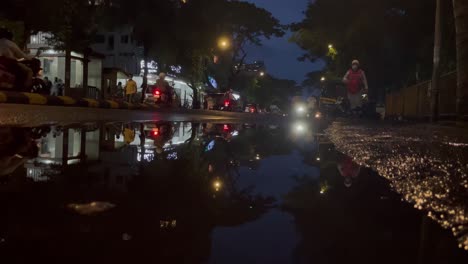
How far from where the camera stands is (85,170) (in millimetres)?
3189

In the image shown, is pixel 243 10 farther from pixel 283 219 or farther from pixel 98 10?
pixel 283 219

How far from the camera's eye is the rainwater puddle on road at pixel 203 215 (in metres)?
1.56

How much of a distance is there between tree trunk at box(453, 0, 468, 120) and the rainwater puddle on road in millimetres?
8576

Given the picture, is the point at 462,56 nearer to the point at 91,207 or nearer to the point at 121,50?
the point at 91,207

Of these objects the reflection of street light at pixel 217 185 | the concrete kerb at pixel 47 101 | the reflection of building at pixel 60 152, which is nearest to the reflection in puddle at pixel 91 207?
the reflection of street light at pixel 217 185

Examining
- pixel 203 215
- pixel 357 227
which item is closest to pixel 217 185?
pixel 203 215

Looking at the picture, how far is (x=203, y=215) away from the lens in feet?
6.76

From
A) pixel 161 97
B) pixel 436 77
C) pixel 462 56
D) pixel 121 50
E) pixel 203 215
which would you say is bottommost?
pixel 203 215

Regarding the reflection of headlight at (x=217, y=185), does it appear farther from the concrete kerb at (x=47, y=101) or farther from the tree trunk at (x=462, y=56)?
the tree trunk at (x=462, y=56)

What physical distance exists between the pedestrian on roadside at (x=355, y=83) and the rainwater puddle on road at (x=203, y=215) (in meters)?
11.9

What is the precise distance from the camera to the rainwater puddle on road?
5.13 feet

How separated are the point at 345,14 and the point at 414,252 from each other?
28.7m

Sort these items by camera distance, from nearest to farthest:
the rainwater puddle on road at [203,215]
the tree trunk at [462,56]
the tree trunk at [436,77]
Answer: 1. the rainwater puddle on road at [203,215]
2. the tree trunk at [462,56]
3. the tree trunk at [436,77]

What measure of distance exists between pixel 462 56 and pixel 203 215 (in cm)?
1067
